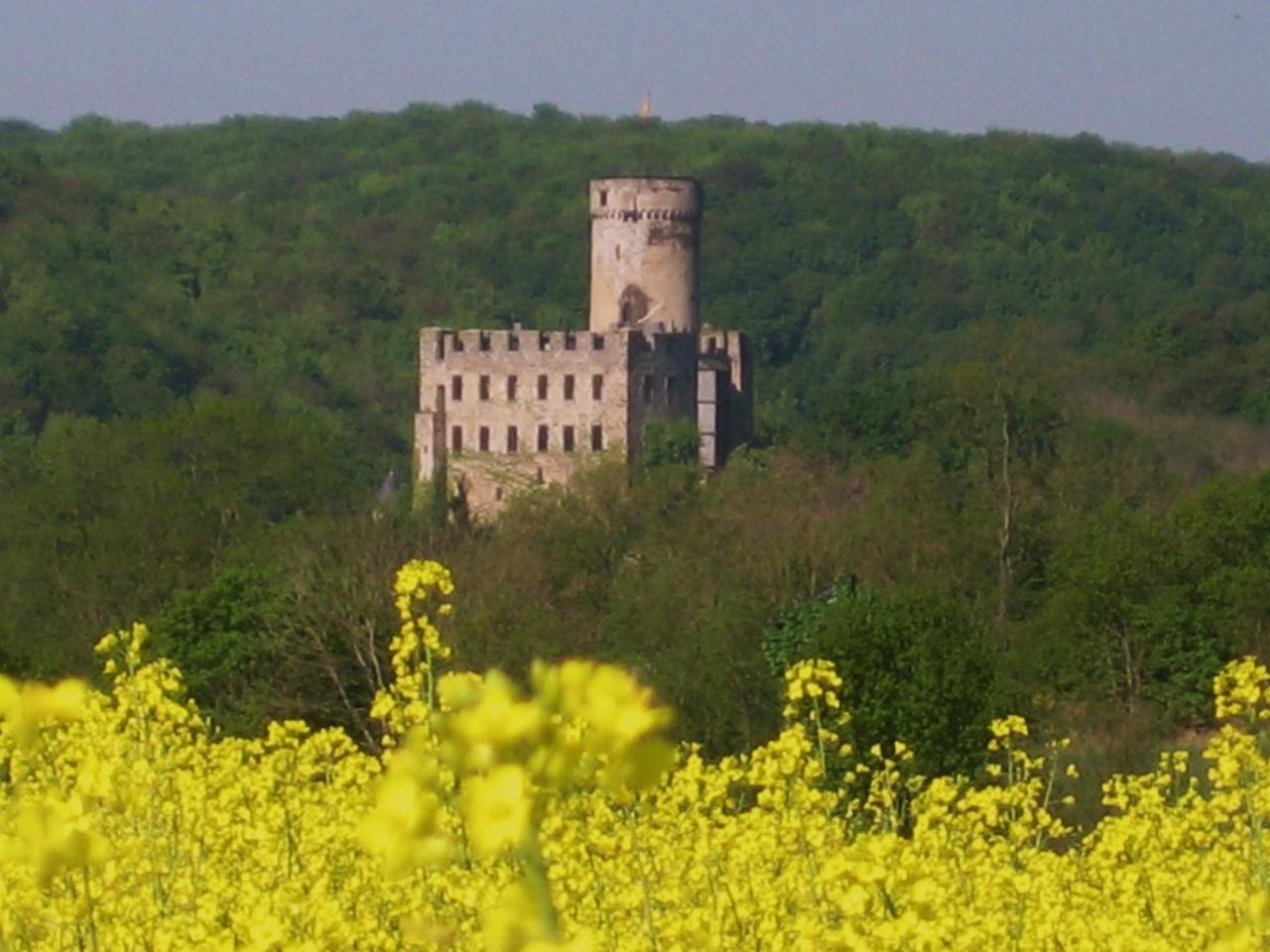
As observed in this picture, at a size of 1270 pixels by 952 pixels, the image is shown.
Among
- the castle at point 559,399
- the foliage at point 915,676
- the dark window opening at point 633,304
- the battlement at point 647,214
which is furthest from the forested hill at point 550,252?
the foliage at point 915,676

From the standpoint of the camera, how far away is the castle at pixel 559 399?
65.4 meters

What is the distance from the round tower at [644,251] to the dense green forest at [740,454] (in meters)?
4.01

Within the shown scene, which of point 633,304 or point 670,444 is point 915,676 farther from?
point 633,304

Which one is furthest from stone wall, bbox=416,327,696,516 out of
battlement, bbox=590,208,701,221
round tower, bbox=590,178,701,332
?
battlement, bbox=590,208,701,221

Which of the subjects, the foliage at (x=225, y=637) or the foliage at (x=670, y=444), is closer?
the foliage at (x=225, y=637)

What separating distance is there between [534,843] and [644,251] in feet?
224

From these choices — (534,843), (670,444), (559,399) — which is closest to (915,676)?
(534,843)

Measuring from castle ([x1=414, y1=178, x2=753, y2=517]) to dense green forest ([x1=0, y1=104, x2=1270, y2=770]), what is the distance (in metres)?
2.19

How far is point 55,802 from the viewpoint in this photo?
6.46m

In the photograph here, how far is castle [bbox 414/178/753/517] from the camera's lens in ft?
215

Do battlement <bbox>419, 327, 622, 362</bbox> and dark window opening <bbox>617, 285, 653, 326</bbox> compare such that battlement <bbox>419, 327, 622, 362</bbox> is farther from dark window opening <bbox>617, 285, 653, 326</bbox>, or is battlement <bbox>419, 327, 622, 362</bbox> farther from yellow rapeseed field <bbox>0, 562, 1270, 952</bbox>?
yellow rapeseed field <bbox>0, 562, 1270, 952</bbox>

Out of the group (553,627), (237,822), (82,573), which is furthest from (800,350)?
(237,822)

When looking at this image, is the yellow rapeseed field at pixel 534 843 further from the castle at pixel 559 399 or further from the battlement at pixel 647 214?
the battlement at pixel 647 214

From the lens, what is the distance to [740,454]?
64.9 metres
